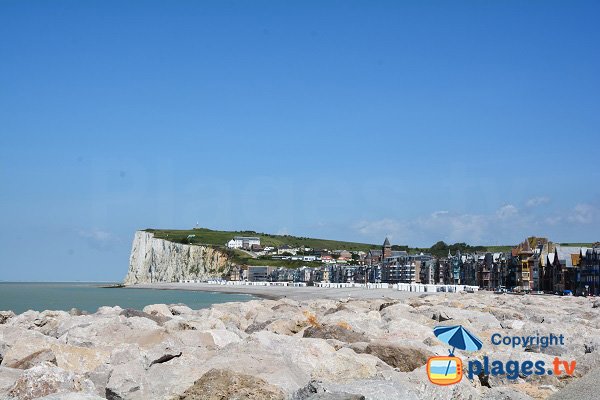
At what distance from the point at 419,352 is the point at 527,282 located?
8261 cm

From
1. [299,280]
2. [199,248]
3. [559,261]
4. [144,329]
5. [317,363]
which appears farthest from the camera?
[199,248]

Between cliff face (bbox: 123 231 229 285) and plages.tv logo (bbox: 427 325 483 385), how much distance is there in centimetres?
15800

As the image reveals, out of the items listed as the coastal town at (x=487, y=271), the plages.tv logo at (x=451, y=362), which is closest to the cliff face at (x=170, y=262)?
the coastal town at (x=487, y=271)

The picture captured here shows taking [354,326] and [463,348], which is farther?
[354,326]

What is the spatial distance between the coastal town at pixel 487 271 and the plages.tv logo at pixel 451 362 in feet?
210

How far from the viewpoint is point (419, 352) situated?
10938mm

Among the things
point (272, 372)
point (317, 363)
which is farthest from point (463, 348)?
point (272, 372)

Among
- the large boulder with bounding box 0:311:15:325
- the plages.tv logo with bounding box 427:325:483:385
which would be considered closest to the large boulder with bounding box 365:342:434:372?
the plages.tv logo with bounding box 427:325:483:385

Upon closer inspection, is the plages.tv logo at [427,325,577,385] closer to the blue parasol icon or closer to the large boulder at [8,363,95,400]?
the blue parasol icon

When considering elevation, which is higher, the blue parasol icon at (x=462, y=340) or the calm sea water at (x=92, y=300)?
the blue parasol icon at (x=462, y=340)

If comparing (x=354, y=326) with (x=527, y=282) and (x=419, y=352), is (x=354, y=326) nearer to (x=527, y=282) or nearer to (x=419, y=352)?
(x=419, y=352)

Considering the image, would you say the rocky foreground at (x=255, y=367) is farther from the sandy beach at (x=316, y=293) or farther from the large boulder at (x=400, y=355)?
the sandy beach at (x=316, y=293)

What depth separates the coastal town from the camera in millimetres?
77000

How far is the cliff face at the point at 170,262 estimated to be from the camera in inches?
6599
